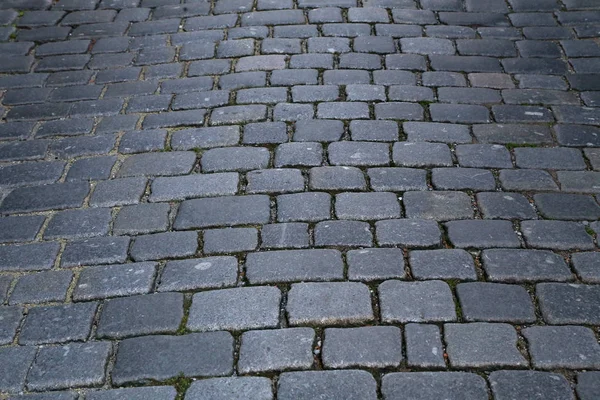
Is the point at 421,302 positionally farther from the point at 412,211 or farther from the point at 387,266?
the point at 412,211

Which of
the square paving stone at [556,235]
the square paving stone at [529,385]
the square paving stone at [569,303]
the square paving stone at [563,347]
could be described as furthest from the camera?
the square paving stone at [556,235]

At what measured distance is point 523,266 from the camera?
3.20 m

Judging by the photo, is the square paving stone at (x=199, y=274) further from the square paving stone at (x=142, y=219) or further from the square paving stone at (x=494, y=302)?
the square paving stone at (x=494, y=302)

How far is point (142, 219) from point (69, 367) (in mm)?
953

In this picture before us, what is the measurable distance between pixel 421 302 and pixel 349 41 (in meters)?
2.63

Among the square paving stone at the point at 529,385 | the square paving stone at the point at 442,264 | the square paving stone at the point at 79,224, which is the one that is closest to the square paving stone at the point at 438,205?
the square paving stone at the point at 442,264

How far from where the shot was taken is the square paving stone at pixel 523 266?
3.15m

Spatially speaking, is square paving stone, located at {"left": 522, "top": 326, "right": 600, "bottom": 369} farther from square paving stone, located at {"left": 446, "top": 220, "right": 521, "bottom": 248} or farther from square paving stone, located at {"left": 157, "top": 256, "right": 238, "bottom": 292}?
square paving stone, located at {"left": 157, "top": 256, "right": 238, "bottom": 292}

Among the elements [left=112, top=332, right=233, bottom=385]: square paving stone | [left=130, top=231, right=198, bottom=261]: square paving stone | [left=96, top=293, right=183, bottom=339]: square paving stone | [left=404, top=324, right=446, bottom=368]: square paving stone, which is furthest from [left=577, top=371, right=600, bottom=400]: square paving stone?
[left=130, top=231, right=198, bottom=261]: square paving stone

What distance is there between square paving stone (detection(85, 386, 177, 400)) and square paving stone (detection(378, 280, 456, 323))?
89cm

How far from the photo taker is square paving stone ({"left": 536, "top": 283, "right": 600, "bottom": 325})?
9.62 feet

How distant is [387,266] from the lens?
10.5ft

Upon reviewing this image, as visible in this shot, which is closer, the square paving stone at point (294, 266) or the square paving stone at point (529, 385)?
the square paving stone at point (529, 385)

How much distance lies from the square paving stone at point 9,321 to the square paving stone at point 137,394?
1.68ft
